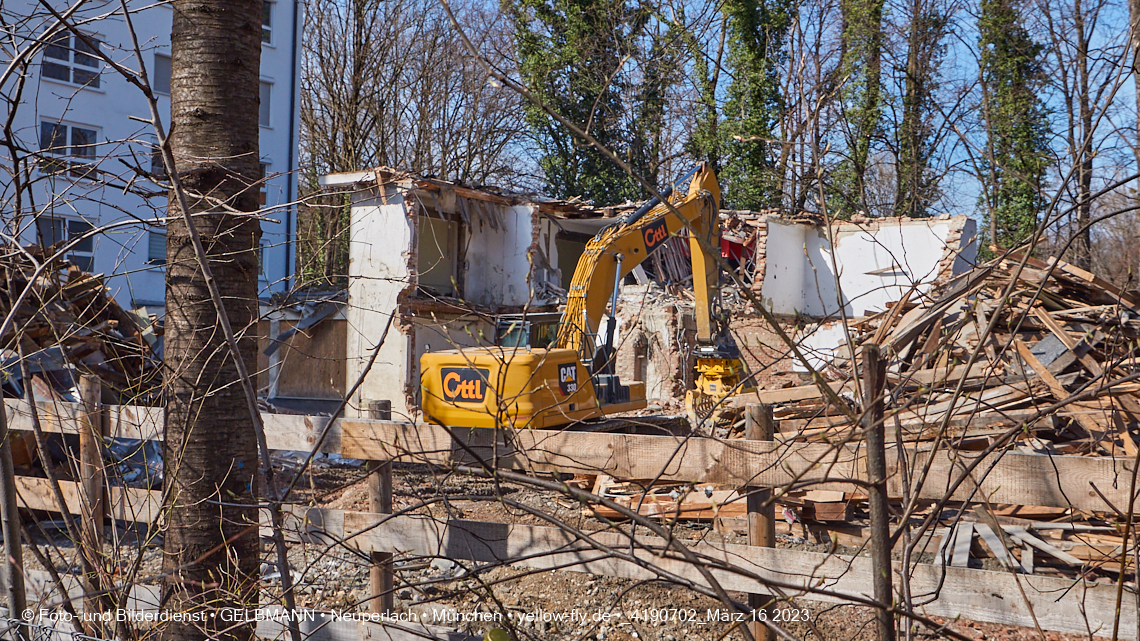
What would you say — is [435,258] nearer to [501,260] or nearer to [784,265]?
[501,260]

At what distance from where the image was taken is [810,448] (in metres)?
3.93

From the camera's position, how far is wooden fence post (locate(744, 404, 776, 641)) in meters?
3.85

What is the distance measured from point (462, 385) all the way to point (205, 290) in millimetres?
4478

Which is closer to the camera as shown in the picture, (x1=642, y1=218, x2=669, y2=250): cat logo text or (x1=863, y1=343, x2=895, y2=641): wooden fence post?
(x1=863, y1=343, x2=895, y2=641): wooden fence post

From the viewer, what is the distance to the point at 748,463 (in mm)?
3947

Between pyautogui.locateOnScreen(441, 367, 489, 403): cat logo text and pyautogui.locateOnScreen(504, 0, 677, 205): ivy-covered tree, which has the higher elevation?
pyautogui.locateOnScreen(504, 0, 677, 205): ivy-covered tree

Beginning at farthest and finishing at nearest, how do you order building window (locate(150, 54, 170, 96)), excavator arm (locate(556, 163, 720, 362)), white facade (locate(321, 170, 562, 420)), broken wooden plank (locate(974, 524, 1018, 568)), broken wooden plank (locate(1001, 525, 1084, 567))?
building window (locate(150, 54, 170, 96)), white facade (locate(321, 170, 562, 420)), excavator arm (locate(556, 163, 720, 362)), broken wooden plank (locate(974, 524, 1018, 568)), broken wooden plank (locate(1001, 525, 1084, 567))

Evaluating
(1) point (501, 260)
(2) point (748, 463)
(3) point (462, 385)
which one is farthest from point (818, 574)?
(1) point (501, 260)

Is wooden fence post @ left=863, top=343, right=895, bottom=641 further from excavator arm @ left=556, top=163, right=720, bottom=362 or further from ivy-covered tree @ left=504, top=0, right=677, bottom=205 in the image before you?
ivy-covered tree @ left=504, top=0, right=677, bottom=205

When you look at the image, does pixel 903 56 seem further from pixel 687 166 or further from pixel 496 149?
pixel 496 149

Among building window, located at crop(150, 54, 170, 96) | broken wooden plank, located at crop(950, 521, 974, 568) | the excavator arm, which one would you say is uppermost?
building window, located at crop(150, 54, 170, 96)

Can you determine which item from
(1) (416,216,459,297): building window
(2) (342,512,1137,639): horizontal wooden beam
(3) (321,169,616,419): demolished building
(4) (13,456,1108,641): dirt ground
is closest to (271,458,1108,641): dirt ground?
(4) (13,456,1108,641): dirt ground

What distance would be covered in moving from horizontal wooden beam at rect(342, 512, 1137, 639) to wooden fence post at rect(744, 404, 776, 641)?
0.16 metres

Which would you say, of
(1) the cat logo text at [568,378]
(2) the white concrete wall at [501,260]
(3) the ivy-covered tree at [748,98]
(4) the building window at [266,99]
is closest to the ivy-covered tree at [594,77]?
(3) the ivy-covered tree at [748,98]
